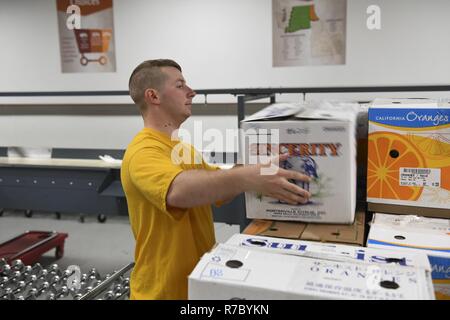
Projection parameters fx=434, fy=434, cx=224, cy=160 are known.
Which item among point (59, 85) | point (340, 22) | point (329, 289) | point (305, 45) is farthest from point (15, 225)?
point (329, 289)

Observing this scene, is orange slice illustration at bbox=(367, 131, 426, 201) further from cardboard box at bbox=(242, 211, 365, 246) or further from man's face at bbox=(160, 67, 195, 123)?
man's face at bbox=(160, 67, 195, 123)

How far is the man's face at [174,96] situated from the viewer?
4.54 feet

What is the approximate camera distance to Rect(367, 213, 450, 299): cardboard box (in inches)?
41.6

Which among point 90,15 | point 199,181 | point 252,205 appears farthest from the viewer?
point 90,15

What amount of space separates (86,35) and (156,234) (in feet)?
12.2

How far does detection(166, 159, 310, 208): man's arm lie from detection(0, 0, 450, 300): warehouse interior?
1.82 feet

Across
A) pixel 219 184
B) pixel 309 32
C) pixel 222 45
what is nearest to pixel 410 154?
pixel 219 184

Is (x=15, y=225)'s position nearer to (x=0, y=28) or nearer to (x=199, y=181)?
(x=0, y=28)

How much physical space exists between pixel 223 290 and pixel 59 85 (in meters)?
4.33

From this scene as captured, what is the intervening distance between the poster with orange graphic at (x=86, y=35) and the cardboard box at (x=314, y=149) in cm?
359

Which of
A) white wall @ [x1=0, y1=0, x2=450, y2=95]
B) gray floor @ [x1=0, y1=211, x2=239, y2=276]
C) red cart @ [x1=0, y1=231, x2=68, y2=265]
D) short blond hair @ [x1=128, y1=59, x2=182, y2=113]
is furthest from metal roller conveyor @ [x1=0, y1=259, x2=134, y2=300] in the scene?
white wall @ [x1=0, y1=0, x2=450, y2=95]

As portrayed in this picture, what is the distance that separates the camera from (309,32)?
12.6 ft

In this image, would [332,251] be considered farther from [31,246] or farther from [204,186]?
[31,246]

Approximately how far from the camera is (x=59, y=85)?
4629 mm
